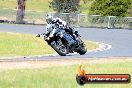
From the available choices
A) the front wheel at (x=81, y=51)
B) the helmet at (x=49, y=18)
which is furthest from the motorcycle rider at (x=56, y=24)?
the front wheel at (x=81, y=51)

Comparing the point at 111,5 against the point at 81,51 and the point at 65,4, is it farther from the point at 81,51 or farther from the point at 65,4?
the point at 81,51

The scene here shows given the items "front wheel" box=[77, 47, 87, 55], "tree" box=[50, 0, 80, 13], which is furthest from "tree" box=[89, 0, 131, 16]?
"front wheel" box=[77, 47, 87, 55]

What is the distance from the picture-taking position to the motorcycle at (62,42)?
525 cm

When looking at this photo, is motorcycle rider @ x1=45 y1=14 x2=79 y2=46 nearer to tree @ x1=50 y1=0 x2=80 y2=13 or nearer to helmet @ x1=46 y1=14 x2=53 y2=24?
helmet @ x1=46 y1=14 x2=53 y2=24

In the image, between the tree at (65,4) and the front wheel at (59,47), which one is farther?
the tree at (65,4)

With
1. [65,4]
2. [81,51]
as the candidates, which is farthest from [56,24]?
[65,4]

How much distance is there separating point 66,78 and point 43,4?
11311 cm

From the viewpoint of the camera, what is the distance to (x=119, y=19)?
2537 inches

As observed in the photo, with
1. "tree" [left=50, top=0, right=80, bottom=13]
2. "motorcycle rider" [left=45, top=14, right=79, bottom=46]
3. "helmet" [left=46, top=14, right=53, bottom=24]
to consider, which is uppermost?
"helmet" [left=46, top=14, right=53, bottom=24]

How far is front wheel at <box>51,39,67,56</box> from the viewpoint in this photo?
17.5ft

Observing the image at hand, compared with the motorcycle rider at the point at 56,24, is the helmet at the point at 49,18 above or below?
above

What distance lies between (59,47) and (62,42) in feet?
0.27

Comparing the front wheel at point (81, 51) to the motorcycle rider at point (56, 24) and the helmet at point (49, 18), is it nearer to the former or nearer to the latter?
the motorcycle rider at point (56, 24)

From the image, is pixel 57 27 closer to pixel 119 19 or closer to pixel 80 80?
pixel 80 80
